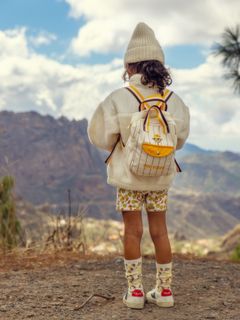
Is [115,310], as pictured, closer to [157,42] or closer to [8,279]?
[8,279]

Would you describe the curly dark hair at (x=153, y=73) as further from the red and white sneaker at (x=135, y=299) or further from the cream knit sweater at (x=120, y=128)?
the red and white sneaker at (x=135, y=299)

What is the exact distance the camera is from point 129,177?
3311mm

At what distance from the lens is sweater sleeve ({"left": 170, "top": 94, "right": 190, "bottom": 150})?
350 centimetres

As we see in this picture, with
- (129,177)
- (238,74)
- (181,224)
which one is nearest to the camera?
(129,177)

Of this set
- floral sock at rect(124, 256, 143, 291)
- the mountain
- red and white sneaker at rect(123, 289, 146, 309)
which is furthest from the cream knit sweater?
the mountain

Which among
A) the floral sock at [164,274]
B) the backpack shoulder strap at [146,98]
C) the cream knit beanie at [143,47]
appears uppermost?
the cream knit beanie at [143,47]

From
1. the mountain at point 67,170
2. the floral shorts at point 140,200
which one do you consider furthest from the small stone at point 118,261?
the mountain at point 67,170

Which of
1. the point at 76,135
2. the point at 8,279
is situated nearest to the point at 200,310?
the point at 8,279

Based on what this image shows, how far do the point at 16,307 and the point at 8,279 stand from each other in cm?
101

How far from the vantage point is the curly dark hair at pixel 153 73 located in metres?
3.42

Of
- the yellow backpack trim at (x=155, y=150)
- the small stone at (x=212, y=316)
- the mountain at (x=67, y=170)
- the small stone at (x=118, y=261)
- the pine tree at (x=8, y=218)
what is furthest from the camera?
the mountain at (x=67, y=170)

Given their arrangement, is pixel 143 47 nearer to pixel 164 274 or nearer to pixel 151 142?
pixel 151 142

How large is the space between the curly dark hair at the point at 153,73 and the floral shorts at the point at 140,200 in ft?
2.19

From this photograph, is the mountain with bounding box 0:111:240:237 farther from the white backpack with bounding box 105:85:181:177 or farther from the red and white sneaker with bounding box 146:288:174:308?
the white backpack with bounding box 105:85:181:177
